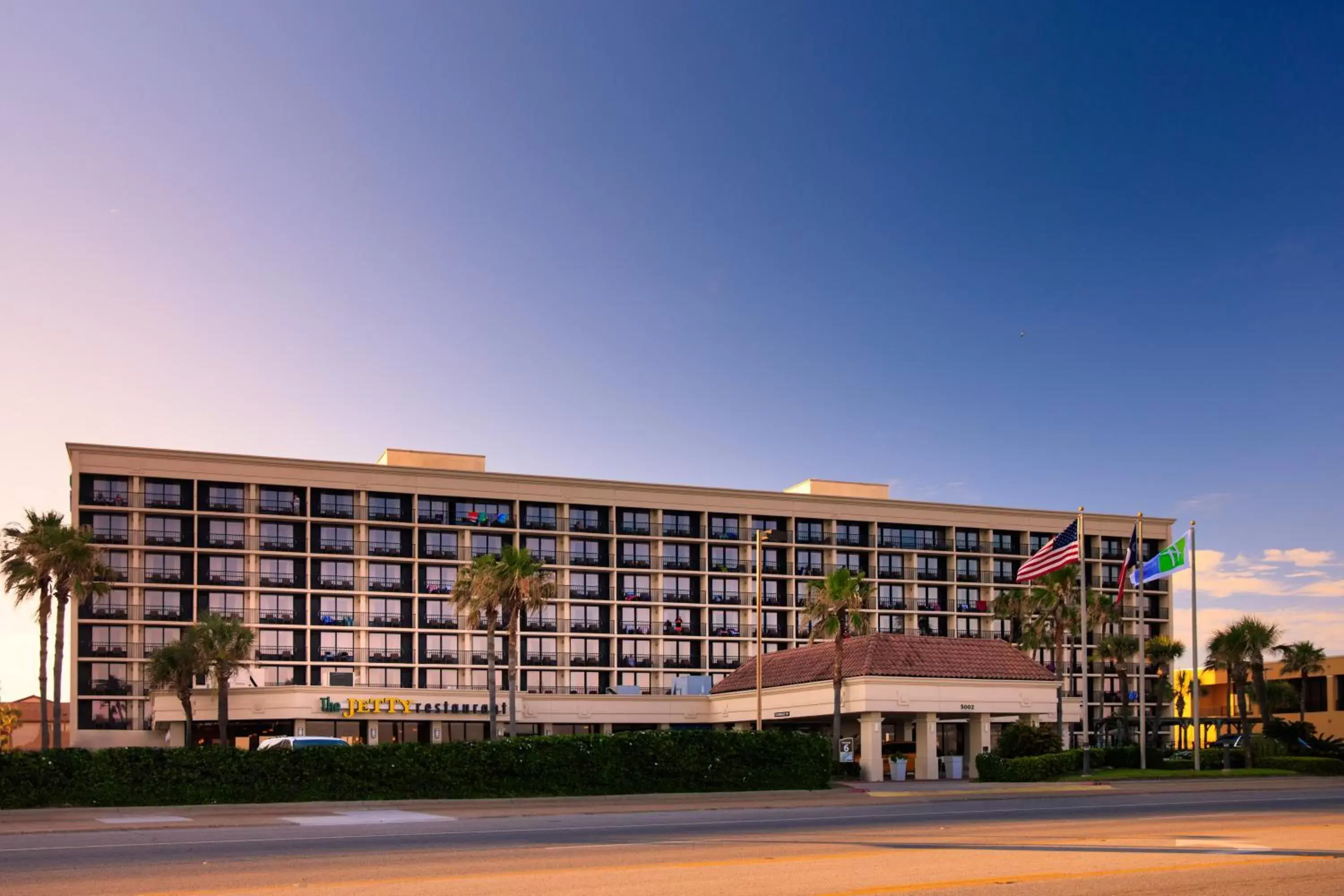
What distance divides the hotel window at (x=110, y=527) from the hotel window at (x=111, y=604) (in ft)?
10.8

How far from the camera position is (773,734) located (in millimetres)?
46312

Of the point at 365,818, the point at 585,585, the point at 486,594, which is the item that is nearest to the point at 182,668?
the point at 486,594

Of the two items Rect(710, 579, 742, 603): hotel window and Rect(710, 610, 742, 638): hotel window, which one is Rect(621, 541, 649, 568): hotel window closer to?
Rect(710, 579, 742, 603): hotel window

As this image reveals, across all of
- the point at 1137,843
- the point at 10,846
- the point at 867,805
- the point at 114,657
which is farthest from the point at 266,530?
the point at 1137,843

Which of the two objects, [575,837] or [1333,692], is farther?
[1333,692]

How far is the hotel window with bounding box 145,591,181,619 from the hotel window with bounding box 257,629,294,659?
564 cm

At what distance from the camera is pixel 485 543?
101 m

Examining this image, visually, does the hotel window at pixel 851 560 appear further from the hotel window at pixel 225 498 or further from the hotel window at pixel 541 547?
the hotel window at pixel 225 498

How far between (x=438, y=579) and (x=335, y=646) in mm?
8612

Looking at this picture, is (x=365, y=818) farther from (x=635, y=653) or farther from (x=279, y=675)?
(x=635, y=653)

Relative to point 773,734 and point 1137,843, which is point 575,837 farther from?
point 773,734

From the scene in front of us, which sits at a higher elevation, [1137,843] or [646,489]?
[646,489]

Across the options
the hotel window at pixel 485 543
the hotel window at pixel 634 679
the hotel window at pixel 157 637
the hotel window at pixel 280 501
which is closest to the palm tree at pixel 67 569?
the hotel window at pixel 157 637

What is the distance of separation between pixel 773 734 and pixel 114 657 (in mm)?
59653
